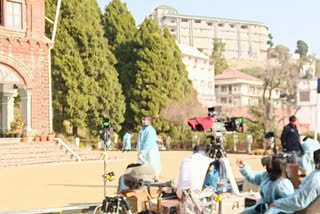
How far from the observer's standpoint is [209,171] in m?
6.90

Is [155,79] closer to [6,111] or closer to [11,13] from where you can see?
[6,111]

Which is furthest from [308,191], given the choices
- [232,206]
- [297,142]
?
[297,142]

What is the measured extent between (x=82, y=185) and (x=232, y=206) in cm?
737

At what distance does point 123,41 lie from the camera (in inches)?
1706

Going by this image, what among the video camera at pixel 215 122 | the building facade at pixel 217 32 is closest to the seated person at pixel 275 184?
the video camera at pixel 215 122

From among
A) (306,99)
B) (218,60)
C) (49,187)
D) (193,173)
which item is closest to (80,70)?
(49,187)

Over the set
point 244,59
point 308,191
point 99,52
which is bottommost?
point 308,191

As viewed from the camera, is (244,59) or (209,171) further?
(244,59)

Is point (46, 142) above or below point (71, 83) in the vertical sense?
below

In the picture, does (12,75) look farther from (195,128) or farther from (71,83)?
(195,128)

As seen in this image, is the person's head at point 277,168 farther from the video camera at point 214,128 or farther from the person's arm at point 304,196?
the video camera at point 214,128

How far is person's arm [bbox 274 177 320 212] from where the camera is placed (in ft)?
17.0

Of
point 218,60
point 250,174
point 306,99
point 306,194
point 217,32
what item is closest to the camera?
point 306,194

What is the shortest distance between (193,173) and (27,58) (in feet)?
59.8
